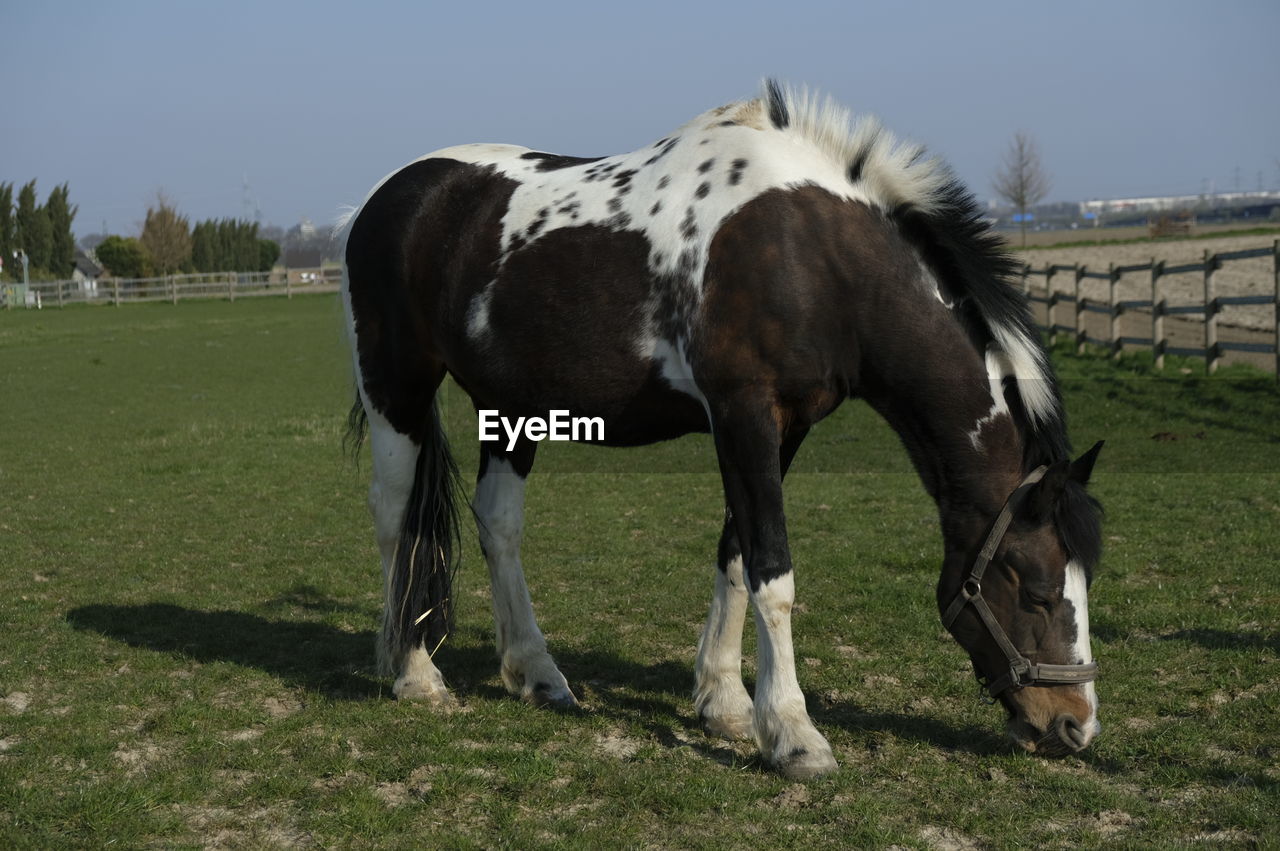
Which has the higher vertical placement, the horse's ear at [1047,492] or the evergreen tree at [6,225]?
the evergreen tree at [6,225]

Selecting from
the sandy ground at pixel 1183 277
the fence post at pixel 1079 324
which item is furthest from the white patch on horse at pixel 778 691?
the fence post at pixel 1079 324

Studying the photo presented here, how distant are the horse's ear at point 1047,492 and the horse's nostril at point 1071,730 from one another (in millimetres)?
641

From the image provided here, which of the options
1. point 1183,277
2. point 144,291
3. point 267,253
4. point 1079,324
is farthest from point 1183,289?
point 267,253

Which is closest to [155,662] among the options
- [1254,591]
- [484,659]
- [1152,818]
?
[484,659]

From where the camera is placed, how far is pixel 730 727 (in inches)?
164

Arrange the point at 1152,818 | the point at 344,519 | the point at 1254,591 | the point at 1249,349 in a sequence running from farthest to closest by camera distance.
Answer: the point at 1249,349
the point at 344,519
the point at 1254,591
the point at 1152,818

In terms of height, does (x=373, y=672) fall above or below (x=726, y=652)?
below

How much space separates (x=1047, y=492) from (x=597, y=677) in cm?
218

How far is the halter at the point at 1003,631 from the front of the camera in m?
3.63

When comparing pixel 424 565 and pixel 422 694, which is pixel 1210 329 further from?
pixel 422 694

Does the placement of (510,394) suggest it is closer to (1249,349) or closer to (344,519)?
(344,519)

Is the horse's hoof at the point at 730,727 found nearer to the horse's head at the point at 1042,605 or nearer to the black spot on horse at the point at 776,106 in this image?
the horse's head at the point at 1042,605

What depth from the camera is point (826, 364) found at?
3.86m

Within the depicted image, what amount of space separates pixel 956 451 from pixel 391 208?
8.72ft
